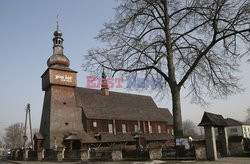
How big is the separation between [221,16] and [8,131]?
103314mm

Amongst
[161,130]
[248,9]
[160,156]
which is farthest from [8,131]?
[248,9]

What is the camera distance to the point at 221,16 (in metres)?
16.2

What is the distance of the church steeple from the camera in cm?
3959

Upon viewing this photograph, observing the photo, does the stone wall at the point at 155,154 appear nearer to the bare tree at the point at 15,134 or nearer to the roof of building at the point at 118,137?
the roof of building at the point at 118,137

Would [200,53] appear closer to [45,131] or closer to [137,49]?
[137,49]

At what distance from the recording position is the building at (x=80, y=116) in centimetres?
3594

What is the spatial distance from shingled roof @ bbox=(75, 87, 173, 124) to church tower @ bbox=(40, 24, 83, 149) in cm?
226

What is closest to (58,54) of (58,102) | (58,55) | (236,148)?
(58,55)

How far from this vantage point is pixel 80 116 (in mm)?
39781

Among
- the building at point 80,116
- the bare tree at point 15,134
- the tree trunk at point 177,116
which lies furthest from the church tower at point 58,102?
the bare tree at point 15,134

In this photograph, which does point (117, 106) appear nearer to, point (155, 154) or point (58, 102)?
point (58, 102)

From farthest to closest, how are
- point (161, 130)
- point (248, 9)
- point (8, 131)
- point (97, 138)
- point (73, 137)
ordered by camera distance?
point (8, 131) < point (161, 130) < point (97, 138) < point (73, 137) < point (248, 9)

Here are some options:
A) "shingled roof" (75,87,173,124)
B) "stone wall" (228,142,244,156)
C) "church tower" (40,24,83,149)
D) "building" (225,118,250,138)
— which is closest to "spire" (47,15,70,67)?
"church tower" (40,24,83,149)

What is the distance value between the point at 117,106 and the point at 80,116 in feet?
29.3
